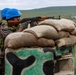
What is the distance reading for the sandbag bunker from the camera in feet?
21.4

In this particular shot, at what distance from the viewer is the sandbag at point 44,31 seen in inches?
259

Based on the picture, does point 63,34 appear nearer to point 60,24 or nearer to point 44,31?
point 60,24

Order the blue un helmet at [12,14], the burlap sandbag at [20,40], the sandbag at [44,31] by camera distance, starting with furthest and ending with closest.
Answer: the blue un helmet at [12,14] < the sandbag at [44,31] < the burlap sandbag at [20,40]

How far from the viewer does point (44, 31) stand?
6.66 meters

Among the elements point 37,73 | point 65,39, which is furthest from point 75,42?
point 37,73

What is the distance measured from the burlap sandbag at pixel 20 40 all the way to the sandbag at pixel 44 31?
0.09m

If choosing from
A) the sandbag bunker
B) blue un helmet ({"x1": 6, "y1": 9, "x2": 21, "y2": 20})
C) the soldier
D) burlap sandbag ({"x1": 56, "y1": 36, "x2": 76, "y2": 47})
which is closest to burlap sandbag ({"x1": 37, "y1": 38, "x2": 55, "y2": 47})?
the sandbag bunker

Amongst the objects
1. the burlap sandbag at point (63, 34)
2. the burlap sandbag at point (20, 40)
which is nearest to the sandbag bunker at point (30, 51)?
the burlap sandbag at point (20, 40)

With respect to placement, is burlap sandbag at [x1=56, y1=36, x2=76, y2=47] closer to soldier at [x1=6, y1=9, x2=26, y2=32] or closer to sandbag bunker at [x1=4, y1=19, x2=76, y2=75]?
sandbag bunker at [x1=4, y1=19, x2=76, y2=75]

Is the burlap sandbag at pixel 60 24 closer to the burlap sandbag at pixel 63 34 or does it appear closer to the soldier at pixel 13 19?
the burlap sandbag at pixel 63 34

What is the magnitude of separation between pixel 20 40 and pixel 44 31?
462 mm

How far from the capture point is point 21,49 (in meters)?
6.55

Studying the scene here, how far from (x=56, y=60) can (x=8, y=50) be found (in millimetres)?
895

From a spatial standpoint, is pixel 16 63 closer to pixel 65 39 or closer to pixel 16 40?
pixel 16 40
